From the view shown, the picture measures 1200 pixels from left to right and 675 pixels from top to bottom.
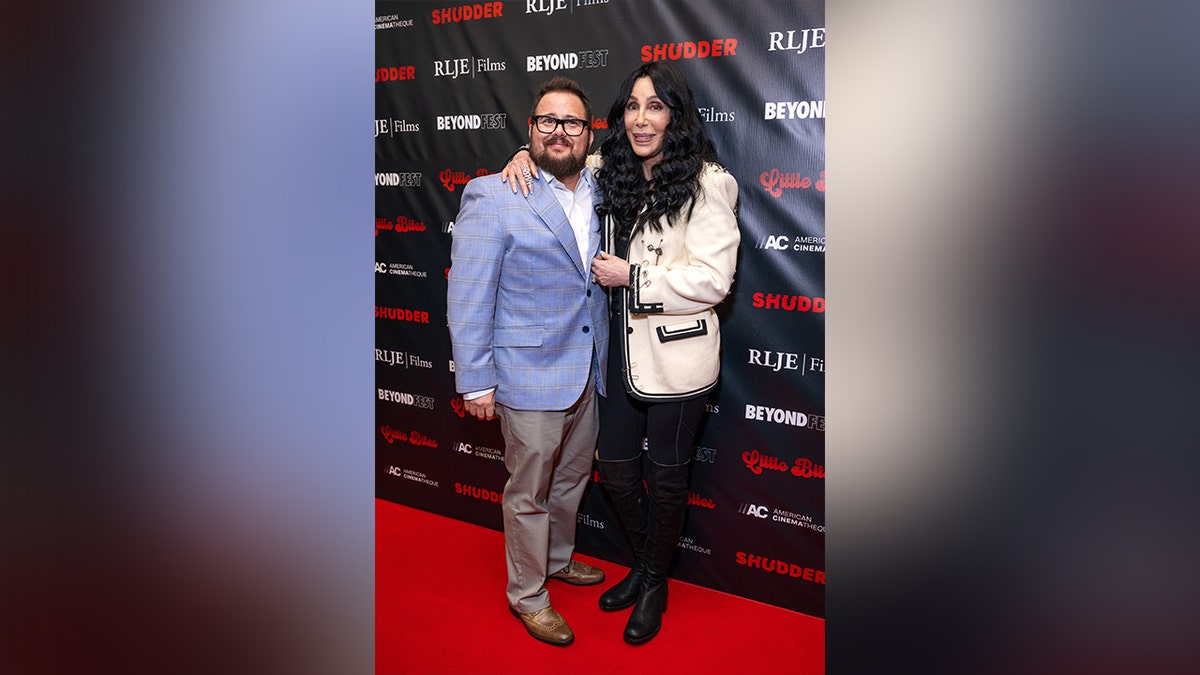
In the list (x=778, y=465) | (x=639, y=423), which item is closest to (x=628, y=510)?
(x=639, y=423)

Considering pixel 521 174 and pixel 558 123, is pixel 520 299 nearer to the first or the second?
pixel 521 174

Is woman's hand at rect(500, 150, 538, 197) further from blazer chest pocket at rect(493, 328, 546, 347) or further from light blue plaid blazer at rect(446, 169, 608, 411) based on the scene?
blazer chest pocket at rect(493, 328, 546, 347)

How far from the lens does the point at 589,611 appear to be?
279 cm

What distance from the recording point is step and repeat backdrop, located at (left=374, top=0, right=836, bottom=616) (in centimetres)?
262

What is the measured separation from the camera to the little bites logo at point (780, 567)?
2.72m

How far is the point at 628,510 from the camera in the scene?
2.77 meters

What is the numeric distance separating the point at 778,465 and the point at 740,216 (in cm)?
88

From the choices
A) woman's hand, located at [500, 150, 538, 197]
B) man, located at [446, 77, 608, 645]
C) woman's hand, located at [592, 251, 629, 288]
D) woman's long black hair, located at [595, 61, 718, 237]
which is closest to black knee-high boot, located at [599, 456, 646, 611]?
man, located at [446, 77, 608, 645]

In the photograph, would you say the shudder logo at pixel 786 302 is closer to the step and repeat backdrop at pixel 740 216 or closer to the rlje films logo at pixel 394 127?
the step and repeat backdrop at pixel 740 216

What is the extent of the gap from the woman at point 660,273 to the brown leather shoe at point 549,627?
0.20 m

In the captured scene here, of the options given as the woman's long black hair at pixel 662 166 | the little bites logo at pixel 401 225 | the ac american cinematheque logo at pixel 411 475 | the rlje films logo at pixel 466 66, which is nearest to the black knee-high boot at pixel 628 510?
the woman's long black hair at pixel 662 166
